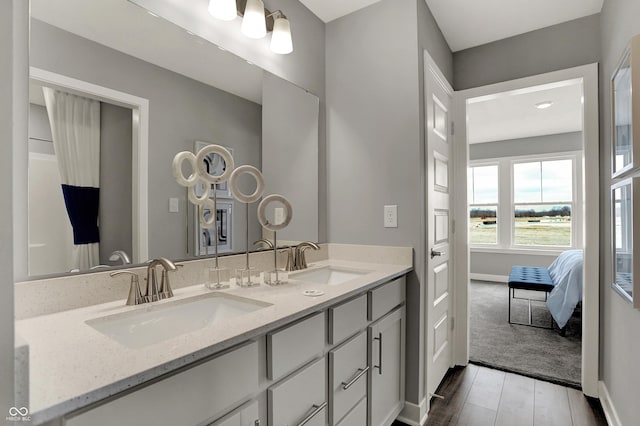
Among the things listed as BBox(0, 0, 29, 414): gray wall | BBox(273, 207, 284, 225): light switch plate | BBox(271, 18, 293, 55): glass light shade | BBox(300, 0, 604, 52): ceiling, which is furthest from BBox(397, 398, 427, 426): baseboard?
BBox(300, 0, 604, 52): ceiling

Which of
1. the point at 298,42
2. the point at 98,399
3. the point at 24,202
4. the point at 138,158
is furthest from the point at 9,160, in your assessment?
the point at 298,42

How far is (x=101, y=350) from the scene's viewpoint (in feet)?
2.44

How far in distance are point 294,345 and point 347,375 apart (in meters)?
0.42

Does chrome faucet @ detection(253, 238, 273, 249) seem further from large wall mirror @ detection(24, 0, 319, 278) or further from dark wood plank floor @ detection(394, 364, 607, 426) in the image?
dark wood plank floor @ detection(394, 364, 607, 426)

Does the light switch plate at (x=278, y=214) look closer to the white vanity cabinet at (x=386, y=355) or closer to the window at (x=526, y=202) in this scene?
the white vanity cabinet at (x=386, y=355)

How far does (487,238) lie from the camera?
602 cm

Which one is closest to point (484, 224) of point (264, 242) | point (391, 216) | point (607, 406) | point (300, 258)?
point (607, 406)

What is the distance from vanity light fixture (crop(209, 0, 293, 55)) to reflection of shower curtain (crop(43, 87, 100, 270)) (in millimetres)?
679

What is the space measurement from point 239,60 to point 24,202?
108cm

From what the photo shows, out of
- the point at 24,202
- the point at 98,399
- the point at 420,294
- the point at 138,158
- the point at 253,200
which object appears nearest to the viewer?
the point at 98,399

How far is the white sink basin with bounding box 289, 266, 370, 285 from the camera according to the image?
1818 millimetres

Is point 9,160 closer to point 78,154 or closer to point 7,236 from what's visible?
point 7,236

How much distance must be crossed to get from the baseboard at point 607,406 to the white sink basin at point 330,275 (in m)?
1.50

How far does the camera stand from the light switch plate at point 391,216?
6.41ft
